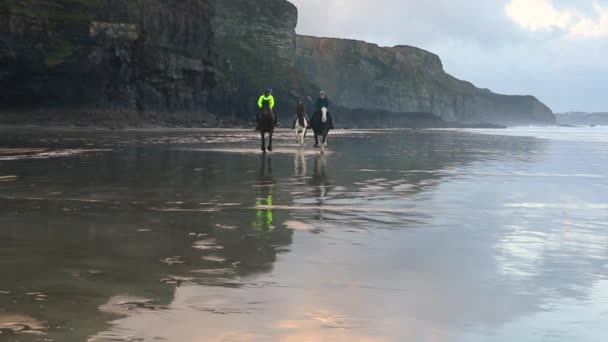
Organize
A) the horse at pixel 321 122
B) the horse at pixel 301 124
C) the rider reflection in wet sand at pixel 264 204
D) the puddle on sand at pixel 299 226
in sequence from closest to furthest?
the puddle on sand at pixel 299 226 → the rider reflection in wet sand at pixel 264 204 → the horse at pixel 321 122 → the horse at pixel 301 124

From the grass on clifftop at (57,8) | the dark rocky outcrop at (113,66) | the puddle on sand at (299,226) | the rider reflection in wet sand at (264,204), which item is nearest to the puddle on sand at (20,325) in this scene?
the rider reflection in wet sand at (264,204)

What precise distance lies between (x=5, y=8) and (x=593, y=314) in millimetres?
74140

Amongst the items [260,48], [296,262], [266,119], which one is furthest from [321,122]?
[260,48]

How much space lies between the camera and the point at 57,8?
7850 centimetres

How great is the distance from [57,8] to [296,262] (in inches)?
3059

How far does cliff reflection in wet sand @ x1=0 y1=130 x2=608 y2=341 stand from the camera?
16.6ft

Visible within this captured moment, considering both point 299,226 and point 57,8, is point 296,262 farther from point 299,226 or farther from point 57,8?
point 57,8

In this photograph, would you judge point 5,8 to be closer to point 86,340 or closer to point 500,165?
point 500,165

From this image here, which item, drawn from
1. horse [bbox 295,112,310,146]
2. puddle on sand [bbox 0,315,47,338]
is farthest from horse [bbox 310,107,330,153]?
puddle on sand [bbox 0,315,47,338]

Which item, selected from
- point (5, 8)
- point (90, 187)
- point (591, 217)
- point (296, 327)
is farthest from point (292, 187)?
point (5, 8)

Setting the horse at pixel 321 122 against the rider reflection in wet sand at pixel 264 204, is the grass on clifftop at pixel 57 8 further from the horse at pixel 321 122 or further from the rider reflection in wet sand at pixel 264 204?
the rider reflection in wet sand at pixel 264 204

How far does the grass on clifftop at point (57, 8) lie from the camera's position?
73.3 m

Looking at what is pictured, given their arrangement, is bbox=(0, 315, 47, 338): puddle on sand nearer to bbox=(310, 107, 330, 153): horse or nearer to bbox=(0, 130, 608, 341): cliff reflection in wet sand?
bbox=(0, 130, 608, 341): cliff reflection in wet sand

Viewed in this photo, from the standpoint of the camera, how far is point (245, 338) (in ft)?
15.4
